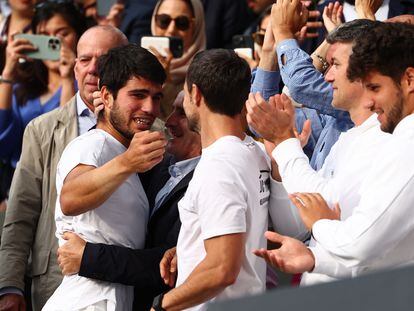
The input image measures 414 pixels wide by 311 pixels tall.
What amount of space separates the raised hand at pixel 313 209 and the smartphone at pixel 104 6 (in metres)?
4.78

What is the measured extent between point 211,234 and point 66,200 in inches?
31.4

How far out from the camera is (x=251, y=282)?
11.7ft

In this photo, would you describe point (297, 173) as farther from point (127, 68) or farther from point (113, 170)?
point (127, 68)

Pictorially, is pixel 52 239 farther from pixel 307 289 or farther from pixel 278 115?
pixel 307 289

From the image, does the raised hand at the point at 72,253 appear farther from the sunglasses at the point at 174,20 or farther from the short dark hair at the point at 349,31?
the sunglasses at the point at 174,20

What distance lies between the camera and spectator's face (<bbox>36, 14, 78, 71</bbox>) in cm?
687

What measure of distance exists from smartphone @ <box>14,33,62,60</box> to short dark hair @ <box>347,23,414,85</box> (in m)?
3.44

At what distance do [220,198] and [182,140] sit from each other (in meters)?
1.04

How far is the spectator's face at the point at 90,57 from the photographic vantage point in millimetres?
5137

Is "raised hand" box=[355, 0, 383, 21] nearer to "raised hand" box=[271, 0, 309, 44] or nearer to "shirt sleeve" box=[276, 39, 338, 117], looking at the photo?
"raised hand" box=[271, 0, 309, 44]

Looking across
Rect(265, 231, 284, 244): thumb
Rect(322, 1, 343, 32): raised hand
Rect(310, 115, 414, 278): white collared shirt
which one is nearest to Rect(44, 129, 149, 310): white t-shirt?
Rect(265, 231, 284, 244): thumb

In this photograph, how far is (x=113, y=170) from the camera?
3904 mm

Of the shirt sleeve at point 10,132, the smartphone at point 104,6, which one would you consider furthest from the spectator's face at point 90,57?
the smartphone at point 104,6

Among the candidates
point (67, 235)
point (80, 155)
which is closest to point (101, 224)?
point (67, 235)
